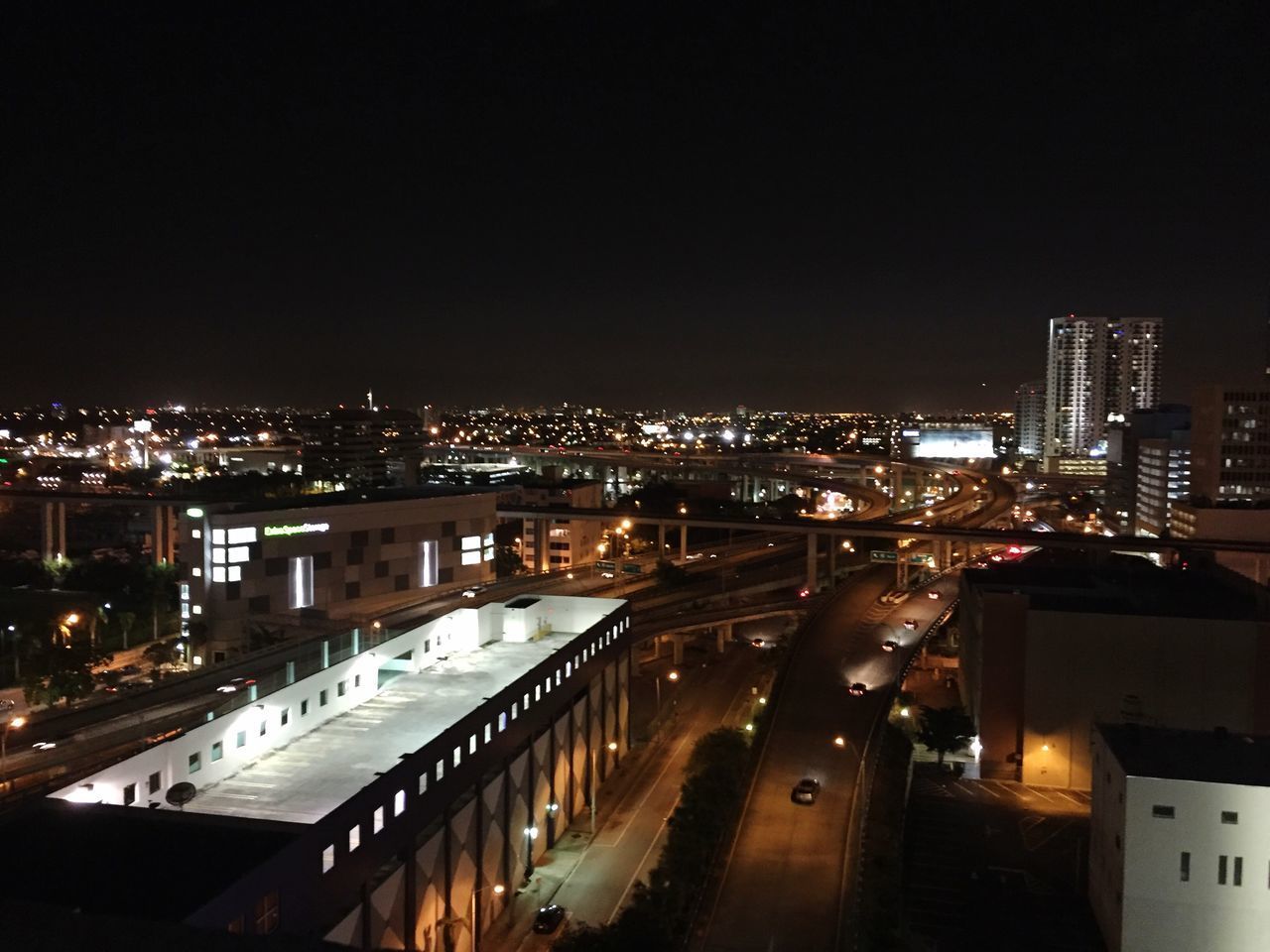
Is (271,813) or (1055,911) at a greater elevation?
(271,813)

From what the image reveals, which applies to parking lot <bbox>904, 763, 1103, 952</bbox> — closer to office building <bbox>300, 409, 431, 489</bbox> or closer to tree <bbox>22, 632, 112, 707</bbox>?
tree <bbox>22, 632, 112, 707</bbox>

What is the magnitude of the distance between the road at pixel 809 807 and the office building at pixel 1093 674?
175 centimetres

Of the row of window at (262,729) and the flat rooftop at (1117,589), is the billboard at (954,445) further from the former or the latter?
the row of window at (262,729)

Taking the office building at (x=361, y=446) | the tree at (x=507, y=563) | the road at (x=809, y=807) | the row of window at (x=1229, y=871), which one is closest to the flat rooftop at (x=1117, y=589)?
the road at (x=809, y=807)

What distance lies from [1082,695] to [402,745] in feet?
28.1

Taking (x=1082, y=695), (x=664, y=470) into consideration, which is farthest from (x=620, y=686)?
(x=664, y=470)

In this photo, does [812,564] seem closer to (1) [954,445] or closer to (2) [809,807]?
(2) [809,807]

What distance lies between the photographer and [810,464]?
5297 cm

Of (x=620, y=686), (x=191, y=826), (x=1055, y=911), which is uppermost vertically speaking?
(x=191, y=826)

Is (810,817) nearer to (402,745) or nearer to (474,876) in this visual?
(474,876)

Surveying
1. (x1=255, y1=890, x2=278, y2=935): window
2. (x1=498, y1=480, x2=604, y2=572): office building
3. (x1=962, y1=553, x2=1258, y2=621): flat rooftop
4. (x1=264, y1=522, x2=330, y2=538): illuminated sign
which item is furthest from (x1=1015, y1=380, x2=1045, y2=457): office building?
(x1=255, y1=890, x2=278, y2=935): window

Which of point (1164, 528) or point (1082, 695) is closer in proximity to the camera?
point (1082, 695)

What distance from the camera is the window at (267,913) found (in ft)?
16.6

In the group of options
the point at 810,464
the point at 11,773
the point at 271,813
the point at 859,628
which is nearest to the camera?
the point at 271,813
